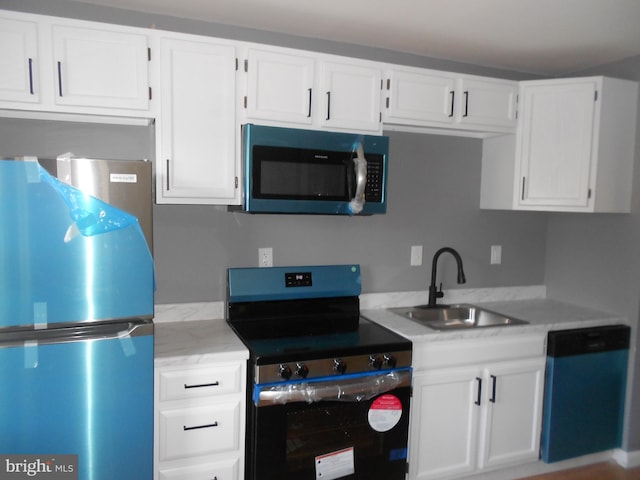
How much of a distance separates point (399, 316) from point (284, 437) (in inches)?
39.8

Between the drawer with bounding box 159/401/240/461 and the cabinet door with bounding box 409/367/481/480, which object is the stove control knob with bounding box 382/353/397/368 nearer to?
the cabinet door with bounding box 409/367/481/480

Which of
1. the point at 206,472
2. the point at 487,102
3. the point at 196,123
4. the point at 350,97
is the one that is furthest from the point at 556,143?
the point at 206,472

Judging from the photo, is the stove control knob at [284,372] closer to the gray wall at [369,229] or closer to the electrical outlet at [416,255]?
the gray wall at [369,229]

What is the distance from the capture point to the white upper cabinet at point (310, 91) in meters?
2.22

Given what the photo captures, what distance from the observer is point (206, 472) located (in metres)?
2.01

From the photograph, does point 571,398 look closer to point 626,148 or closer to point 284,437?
point 626,148

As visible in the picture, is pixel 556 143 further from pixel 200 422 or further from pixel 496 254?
pixel 200 422

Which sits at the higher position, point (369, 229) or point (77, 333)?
point (369, 229)

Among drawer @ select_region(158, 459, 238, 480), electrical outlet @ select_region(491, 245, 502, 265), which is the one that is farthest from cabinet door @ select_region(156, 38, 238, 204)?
electrical outlet @ select_region(491, 245, 502, 265)

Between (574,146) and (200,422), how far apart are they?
245 centimetres

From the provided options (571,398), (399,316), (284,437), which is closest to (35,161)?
(284,437)

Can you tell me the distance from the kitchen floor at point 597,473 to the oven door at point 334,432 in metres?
1.08

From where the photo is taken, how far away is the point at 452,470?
2.47 m

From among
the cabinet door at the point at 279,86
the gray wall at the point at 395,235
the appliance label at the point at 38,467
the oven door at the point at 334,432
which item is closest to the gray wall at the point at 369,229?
the gray wall at the point at 395,235
